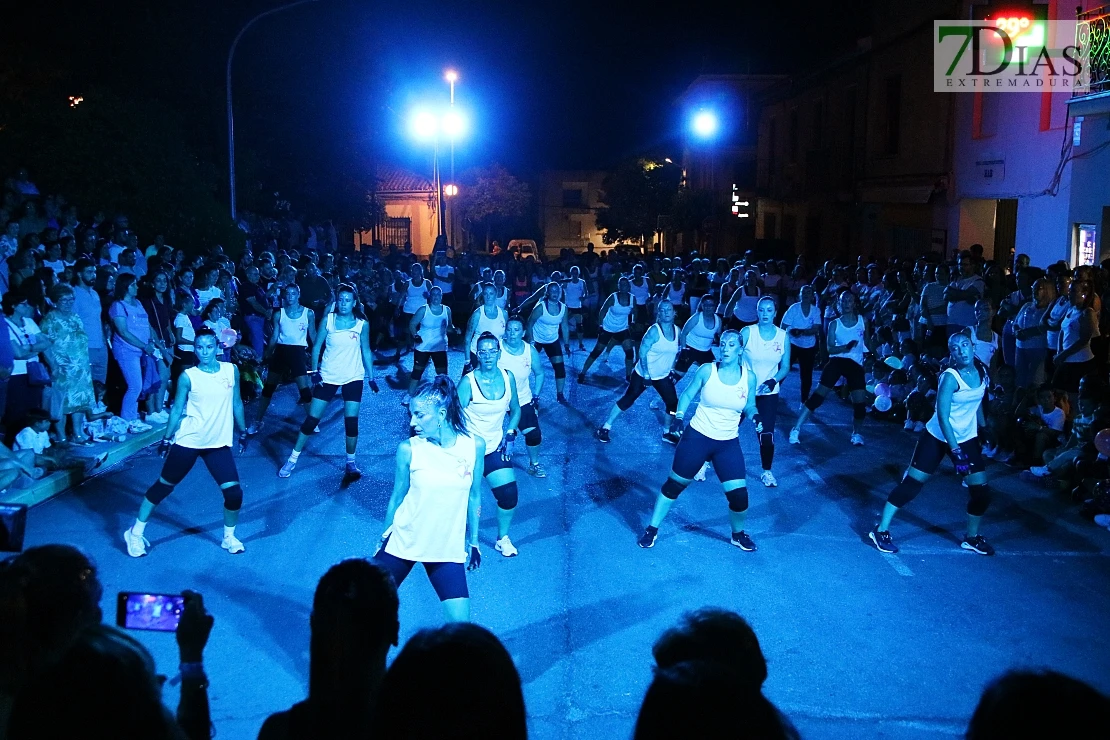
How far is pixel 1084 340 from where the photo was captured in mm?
10656

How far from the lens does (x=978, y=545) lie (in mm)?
8297

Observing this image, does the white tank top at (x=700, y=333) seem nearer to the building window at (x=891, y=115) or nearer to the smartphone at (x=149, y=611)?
the smartphone at (x=149, y=611)

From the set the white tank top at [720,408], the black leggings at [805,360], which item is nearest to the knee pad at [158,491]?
the white tank top at [720,408]

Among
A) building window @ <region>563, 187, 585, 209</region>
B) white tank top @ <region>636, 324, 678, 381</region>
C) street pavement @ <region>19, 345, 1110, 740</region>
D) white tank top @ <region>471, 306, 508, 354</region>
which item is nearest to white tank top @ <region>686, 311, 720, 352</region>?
white tank top @ <region>636, 324, 678, 381</region>

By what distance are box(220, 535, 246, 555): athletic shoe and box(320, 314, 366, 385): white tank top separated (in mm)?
2656

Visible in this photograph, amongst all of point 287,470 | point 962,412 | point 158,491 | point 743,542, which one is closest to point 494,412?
point 743,542

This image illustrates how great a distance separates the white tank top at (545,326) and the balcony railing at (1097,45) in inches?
315

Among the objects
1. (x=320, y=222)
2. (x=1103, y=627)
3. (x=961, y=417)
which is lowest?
(x=1103, y=627)

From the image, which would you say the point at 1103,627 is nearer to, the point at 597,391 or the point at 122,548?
the point at 122,548

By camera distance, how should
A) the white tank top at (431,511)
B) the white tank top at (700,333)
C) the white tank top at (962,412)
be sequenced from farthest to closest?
the white tank top at (700,333) < the white tank top at (962,412) < the white tank top at (431,511)

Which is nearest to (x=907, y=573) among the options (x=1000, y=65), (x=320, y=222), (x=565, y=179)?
(x=1000, y=65)

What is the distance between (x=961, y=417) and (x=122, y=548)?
22.6 ft

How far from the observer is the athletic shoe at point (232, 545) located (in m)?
7.96

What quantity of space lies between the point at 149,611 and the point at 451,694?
1.44 m
